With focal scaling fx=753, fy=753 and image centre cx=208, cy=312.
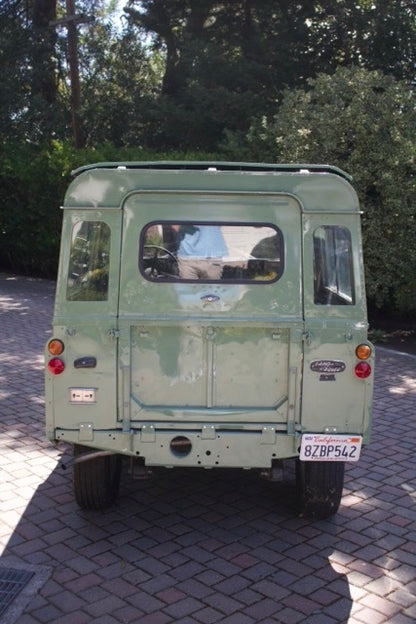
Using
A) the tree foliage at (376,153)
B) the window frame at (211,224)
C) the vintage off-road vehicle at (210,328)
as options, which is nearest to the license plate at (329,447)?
the vintage off-road vehicle at (210,328)

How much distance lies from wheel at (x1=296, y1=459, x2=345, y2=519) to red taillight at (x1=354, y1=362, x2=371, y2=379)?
653 mm

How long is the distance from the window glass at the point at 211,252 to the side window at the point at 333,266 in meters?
0.25

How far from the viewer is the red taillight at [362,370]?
4699 mm

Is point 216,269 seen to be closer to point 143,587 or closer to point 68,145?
point 143,587

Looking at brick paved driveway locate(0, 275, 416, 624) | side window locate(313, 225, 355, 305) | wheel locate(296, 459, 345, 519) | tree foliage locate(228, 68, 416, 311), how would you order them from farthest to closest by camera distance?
tree foliage locate(228, 68, 416, 311), wheel locate(296, 459, 345, 519), side window locate(313, 225, 355, 305), brick paved driveway locate(0, 275, 416, 624)

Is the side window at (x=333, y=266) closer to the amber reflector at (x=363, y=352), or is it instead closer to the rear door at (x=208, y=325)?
the rear door at (x=208, y=325)

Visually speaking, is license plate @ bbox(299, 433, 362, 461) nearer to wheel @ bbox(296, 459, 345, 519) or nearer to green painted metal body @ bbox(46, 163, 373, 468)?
green painted metal body @ bbox(46, 163, 373, 468)

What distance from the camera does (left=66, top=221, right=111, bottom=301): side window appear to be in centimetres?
479

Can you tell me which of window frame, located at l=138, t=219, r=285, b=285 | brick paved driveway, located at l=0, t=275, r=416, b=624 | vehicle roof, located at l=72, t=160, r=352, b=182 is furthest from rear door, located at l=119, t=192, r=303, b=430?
brick paved driveway, located at l=0, t=275, r=416, b=624

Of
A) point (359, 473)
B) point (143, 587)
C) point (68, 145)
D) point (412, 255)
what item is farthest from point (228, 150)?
point (143, 587)

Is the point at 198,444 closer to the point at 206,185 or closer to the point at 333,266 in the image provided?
the point at 333,266

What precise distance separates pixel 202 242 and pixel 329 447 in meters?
1.53

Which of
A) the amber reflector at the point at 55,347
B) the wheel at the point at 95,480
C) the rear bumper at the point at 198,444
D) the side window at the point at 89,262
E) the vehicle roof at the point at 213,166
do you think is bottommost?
the wheel at the point at 95,480

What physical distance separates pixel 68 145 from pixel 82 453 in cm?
1262
